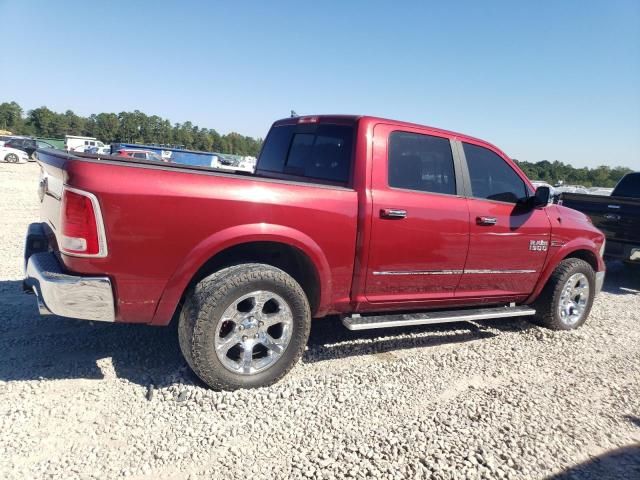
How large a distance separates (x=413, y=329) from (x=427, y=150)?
183cm

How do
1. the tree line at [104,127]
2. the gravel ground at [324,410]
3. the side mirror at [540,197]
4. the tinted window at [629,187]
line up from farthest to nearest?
the tree line at [104,127] → the tinted window at [629,187] → the side mirror at [540,197] → the gravel ground at [324,410]

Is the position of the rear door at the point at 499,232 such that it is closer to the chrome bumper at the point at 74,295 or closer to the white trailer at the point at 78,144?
the chrome bumper at the point at 74,295

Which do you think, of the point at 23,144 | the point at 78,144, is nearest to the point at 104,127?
the point at 78,144

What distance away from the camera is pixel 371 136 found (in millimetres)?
3582

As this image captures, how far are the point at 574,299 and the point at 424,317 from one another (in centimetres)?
226

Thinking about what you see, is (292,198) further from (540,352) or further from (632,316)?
(632,316)

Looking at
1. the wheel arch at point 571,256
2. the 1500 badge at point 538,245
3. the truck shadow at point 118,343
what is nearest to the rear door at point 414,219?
the truck shadow at point 118,343

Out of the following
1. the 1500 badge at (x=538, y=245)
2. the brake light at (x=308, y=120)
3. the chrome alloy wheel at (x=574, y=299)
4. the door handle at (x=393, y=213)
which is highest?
the brake light at (x=308, y=120)

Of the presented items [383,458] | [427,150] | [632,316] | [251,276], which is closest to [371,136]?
[427,150]

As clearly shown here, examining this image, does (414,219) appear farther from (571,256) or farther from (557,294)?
(571,256)

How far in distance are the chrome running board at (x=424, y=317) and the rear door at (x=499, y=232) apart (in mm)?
162

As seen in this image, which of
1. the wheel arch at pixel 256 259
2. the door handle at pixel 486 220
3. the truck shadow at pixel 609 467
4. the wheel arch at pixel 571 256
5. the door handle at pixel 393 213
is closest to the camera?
the truck shadow at pixel 609 467

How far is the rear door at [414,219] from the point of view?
140 inches

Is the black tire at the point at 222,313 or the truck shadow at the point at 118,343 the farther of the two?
the truck shadow at the point at 118,343
